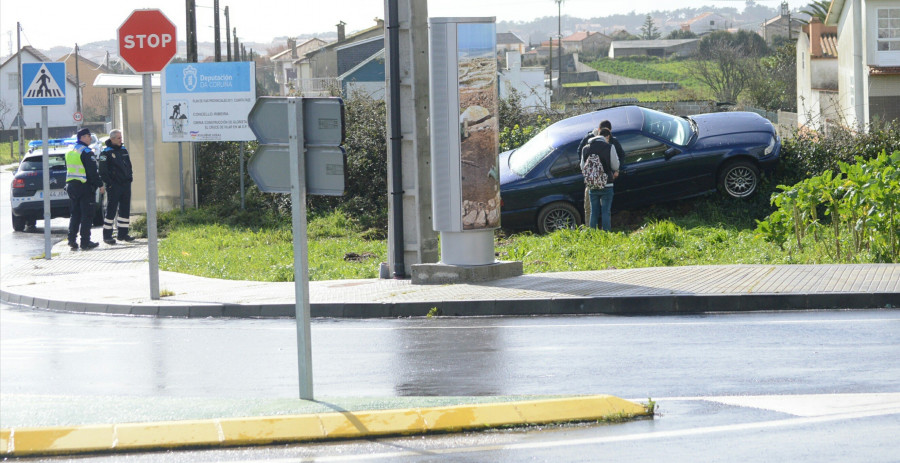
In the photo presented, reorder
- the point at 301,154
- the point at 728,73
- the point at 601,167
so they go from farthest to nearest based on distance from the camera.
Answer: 1. the point at 728,73
2. the point at 601,167
3. the point at 301,154

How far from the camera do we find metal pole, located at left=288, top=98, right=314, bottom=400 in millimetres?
7266

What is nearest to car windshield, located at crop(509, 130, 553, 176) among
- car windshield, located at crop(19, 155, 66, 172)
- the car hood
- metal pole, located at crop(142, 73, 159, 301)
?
the car hood

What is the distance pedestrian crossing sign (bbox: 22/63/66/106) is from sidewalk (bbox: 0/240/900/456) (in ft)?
8.20

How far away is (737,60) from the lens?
260 feet

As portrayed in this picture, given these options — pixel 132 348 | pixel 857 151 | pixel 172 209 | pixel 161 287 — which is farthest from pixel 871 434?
pixel 172 209

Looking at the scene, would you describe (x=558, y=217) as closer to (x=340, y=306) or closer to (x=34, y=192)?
(x=340, y=306)

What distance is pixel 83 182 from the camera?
19500 millimetres

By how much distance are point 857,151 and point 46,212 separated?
12.7 metres

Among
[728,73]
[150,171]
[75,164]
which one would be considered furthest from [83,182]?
[728,73]

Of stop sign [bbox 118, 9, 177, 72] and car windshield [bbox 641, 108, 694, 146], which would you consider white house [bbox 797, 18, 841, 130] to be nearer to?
car windshield [bbox 641, 108, 694, 146]

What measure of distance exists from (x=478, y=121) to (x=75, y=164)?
897 cm

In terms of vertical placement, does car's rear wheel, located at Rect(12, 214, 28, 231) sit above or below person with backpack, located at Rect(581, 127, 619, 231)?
below

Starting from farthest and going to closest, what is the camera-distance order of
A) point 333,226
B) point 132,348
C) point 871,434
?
point 333,226 < point 132,348 < point 871,434

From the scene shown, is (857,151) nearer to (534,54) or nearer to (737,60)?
(737,60)
